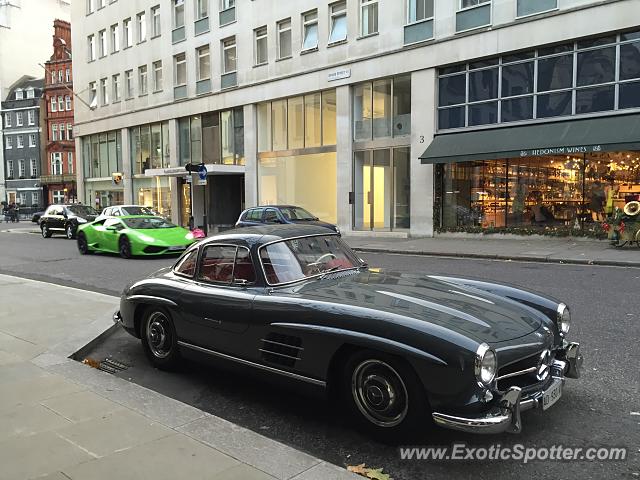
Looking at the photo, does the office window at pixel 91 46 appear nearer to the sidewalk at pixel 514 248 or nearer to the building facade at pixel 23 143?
the sidewalk at pixel 514 248

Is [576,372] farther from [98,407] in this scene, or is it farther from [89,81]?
[89,81]

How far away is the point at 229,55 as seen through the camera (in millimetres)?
29938

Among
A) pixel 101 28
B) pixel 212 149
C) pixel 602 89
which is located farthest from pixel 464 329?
pixel 101 28

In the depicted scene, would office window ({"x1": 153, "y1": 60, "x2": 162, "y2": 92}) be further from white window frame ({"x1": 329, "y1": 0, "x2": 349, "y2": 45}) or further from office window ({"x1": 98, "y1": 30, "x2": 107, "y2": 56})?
white window frame ({"x1": 329, "y1": 0, "x2": 349, "y2": 45})

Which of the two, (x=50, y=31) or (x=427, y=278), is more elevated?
(x=50, y=31)

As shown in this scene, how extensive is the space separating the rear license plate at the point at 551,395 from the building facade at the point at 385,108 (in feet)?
47.3

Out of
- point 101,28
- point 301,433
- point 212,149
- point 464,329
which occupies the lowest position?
point 301,433

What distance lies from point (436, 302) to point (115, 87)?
129 ft

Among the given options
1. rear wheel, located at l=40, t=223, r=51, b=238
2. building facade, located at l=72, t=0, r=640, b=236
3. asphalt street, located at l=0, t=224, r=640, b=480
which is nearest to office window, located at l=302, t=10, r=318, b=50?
building facade, located at l=72, t=0, r=640, b=236

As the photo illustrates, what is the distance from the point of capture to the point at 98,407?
4.09 meters

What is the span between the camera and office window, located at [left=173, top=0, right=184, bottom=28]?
107 ft

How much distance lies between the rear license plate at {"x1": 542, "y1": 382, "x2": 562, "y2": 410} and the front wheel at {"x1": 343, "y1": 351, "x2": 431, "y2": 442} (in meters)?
0.72

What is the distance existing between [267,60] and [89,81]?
64.9ft

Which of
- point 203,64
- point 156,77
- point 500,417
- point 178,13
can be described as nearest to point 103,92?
point 156,77
